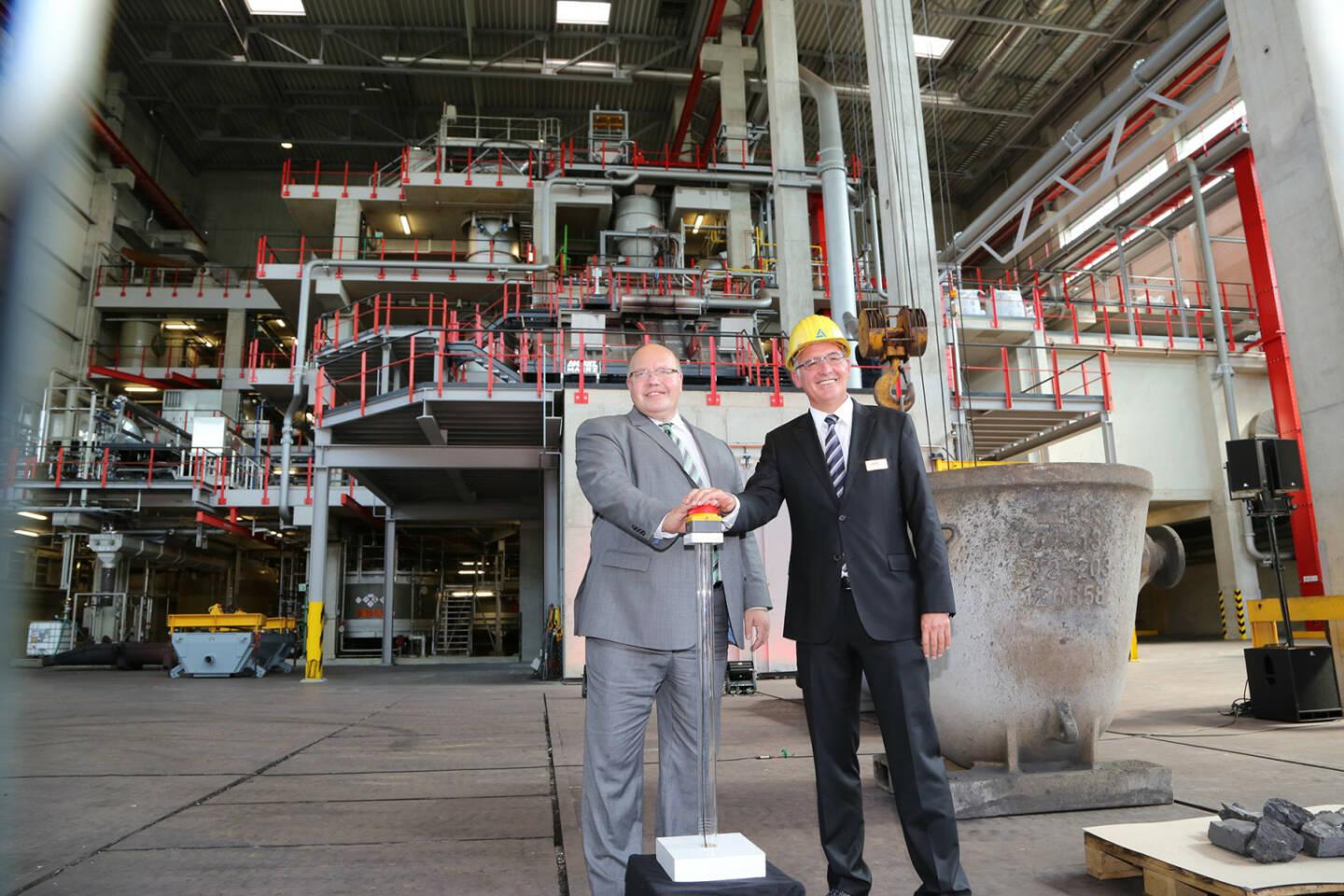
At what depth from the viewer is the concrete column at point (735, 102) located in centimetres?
2312

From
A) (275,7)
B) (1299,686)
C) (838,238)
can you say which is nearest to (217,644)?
(838,238)

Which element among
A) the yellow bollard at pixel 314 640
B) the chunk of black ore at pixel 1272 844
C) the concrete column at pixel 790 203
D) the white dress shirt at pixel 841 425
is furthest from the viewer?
the concrete column at pixel 790 203

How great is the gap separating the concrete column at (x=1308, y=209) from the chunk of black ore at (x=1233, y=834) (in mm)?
5070

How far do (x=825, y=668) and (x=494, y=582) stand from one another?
22954 mm

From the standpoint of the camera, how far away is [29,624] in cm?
69

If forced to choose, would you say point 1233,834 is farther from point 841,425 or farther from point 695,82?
point 695,82

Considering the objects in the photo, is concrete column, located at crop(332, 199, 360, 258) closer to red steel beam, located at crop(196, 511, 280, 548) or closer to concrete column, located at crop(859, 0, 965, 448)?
red steel beam, located at crop(196, 511, 280, 548)

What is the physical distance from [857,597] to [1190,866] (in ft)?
3.98

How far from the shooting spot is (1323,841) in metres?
2.48

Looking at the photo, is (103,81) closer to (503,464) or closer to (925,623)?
(925,623)

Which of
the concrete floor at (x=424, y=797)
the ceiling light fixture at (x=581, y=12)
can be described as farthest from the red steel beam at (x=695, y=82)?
the concrete floor at (x=424, y=797)

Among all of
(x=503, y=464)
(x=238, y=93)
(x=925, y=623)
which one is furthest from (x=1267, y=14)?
(x=238, y=93)

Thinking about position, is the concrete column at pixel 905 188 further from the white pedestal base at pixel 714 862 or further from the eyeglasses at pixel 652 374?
the white pedestal base at pixel 714 862

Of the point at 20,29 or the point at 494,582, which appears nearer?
the point at 20,29
